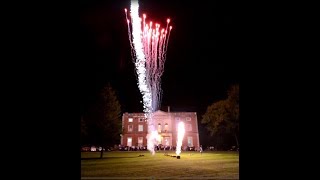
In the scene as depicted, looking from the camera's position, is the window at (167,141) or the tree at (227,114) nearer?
the tree at (227,114)

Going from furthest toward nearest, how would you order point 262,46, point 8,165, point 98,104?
point 98,104 → point 262,46 → point 8,165

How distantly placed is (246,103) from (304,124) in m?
0.74

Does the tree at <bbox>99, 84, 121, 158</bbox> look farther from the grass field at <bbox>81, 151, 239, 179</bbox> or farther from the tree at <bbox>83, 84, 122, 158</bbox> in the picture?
the grass field at <bbox>81, 151, 239, 179</bbox>

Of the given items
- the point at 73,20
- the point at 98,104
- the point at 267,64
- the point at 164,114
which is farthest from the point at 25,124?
the point at 164,114

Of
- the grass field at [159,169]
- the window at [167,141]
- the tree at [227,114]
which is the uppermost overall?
the tree at [227,114]

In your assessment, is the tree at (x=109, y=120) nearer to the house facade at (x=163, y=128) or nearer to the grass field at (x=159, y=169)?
the grass field at (x=159, y=169)

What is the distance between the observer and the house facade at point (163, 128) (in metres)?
96.8

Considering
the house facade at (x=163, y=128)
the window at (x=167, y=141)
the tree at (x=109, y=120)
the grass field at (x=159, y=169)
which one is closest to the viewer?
the grass field at (x=159, y=169)

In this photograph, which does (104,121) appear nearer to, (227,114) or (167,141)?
(227,114)

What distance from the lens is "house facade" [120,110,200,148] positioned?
96.8 metres

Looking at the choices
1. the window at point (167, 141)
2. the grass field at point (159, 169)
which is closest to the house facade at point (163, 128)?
the window at point (167, 141)

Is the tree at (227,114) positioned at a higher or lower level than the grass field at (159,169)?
higher

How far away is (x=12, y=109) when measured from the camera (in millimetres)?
4848

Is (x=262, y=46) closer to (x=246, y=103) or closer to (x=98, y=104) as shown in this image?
(x=246, y=103)
